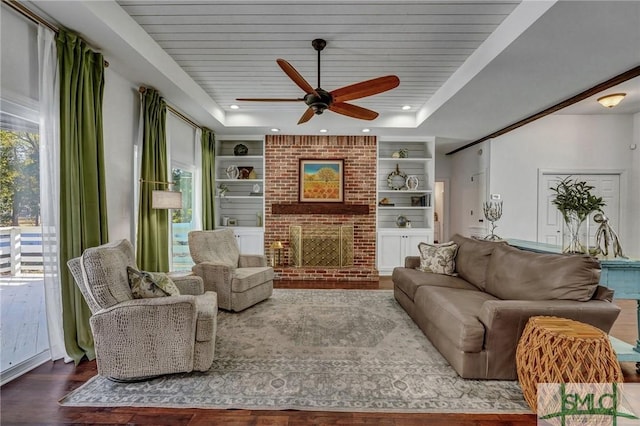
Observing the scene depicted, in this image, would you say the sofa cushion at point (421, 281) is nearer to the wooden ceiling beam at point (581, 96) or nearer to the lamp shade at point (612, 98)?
the wooden ceiling beam at point (581, 96)

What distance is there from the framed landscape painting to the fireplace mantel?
0.47ft

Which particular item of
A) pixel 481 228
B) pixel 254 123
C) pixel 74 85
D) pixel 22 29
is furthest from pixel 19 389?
pixel 481 228

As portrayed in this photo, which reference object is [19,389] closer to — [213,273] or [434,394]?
[213,273]

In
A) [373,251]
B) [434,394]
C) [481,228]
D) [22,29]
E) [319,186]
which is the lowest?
[434,394]

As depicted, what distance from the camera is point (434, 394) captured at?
2035mm

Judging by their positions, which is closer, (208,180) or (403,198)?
(208,180)

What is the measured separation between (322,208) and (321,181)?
0.53 m

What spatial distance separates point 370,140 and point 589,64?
10.9 feet

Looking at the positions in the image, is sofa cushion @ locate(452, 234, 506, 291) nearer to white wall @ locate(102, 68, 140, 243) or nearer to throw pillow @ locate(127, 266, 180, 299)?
throw pillow @ locate(127, 266, 180, 299)

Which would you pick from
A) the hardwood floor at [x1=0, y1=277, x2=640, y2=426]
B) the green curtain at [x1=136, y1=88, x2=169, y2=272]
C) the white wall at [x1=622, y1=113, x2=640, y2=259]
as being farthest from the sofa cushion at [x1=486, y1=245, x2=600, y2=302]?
the white wall at [x1=622, y1=113, x2=640, y2=259]

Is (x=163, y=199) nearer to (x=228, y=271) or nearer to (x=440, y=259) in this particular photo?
(x=228, y=271)

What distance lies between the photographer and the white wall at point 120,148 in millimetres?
3047

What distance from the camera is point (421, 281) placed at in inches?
132

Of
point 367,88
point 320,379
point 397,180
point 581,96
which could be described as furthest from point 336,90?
point 397,180
